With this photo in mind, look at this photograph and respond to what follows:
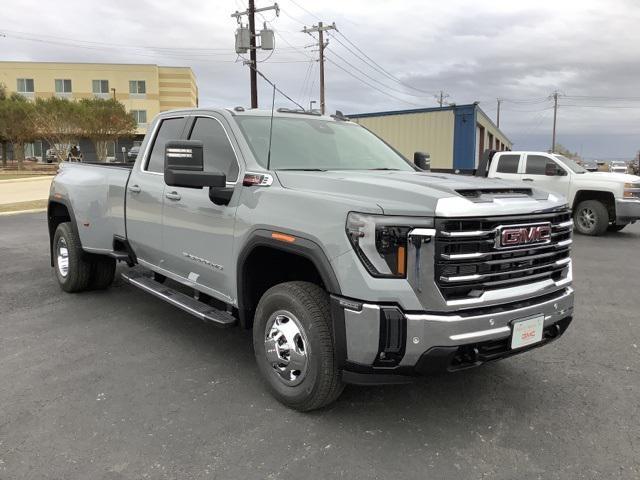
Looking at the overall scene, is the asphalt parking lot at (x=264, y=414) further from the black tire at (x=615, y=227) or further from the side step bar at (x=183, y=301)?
the black tire at (x=615, y=227)

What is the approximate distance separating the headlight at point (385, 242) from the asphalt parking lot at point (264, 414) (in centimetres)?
101

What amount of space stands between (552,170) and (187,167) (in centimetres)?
1093

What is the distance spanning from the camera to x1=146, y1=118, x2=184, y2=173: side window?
483 centimetres

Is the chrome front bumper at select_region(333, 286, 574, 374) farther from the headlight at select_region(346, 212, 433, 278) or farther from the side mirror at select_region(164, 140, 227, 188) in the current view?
the side mirror at select_region(164, 140, 227, 188)

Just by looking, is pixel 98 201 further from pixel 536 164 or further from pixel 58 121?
pixel 58 121

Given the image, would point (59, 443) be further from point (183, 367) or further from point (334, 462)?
point (334, 462)

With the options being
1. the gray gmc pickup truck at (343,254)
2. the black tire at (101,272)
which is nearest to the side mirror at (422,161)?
the gray gmc pickup truck at (343,254)

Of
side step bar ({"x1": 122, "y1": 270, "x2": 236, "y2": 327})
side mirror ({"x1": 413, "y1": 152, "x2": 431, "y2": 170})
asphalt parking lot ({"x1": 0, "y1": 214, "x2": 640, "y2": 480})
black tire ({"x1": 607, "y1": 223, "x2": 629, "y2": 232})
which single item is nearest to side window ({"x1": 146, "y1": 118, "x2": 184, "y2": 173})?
Result: side step bar ({"x1": 122, "y1": 270, "x2": 236, "y2": 327})

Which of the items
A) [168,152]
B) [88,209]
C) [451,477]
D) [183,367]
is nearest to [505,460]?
[451,477]

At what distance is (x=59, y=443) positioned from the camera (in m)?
3.05

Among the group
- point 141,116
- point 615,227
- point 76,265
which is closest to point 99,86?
point 141,116

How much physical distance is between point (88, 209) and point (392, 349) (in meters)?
4.07

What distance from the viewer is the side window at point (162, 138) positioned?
4.83m

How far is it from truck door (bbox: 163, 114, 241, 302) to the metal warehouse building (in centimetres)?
1926
